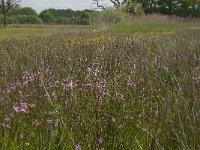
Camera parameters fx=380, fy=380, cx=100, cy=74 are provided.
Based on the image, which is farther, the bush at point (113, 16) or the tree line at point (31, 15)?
the tree line at point (31, 15)

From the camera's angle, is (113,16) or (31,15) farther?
(31,15)

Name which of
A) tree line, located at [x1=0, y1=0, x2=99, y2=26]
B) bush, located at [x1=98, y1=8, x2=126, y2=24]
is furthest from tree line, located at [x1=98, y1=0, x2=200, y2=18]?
bush, located at [x1=98, y1=8, x2=126, y2=24]

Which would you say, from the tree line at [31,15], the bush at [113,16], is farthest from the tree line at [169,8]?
the bush at [113,16]

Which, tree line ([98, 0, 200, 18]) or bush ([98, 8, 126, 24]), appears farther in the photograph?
tree line ([98, 0, 200, 18])

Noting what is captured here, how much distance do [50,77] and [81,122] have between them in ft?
4.33

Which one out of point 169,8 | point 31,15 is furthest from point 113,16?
point 31,15

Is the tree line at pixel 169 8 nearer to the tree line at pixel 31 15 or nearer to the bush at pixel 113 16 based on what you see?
the tree line at pixel 31 15

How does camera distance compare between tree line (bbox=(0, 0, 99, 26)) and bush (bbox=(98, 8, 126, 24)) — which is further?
tree line (bbox=(0, 0, 99, 26))

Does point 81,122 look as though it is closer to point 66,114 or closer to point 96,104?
point 96,104

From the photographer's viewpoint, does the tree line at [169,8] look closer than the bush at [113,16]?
No

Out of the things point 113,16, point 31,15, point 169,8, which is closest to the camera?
point 113,16

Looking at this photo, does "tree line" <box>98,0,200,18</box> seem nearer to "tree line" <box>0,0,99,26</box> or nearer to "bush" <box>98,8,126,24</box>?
"tree line" <box>0,0,99,26</box>

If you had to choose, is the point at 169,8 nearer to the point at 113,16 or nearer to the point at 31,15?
the point at 113,16

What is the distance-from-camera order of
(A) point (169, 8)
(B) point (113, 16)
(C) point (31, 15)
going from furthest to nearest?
1. (C) point (31, 15)
2. (A) point (169, 8)
3. (B) point (113, 16)
